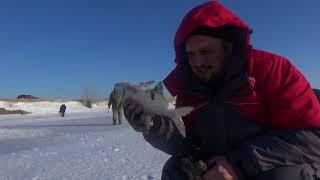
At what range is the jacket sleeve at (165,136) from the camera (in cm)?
340

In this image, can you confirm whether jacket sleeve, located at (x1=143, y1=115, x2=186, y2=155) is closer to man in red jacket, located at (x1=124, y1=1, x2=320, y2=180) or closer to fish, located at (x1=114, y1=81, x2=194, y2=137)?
man in red jacket, located at (x1=124, y1=1, x2=320, y2=180)

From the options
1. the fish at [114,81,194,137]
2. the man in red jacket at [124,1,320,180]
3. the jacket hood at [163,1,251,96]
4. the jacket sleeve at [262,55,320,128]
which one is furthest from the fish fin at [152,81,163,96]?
the jacket sleeve at [262,55,320,128]

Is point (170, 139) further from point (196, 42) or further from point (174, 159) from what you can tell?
point (196, 42)

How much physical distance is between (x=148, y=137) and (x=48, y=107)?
2428 inches

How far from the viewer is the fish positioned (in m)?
3.15

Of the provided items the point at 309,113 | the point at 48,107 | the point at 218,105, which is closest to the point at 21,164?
the point at 218,105

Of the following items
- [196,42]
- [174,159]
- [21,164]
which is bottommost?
A: [21,164]

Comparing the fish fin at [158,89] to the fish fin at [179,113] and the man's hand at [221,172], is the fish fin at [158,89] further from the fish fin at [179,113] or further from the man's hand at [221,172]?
the man's hand at [221,172]

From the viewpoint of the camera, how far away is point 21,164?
8.85 metres

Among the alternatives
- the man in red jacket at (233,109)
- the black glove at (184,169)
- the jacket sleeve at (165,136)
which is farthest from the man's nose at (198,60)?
the black glove at (184,169)

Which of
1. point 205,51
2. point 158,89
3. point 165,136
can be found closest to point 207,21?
point 205,51

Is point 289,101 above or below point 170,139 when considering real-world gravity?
above

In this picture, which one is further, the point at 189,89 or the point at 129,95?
the point at 189,89

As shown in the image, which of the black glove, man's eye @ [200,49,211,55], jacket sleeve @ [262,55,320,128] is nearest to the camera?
jacket sleeve @ [262,55,320,128]
